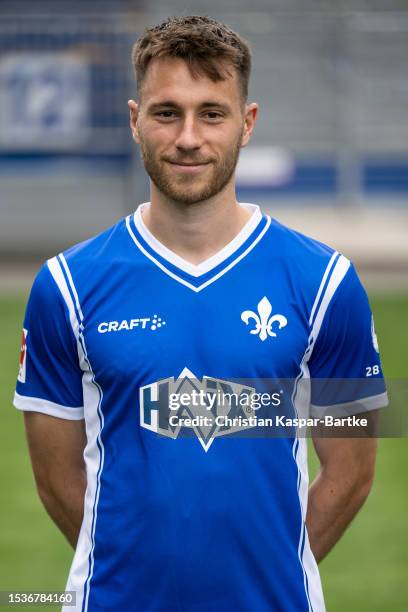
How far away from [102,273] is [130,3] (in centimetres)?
1421

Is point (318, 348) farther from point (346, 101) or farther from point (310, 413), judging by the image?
point (346, 101)

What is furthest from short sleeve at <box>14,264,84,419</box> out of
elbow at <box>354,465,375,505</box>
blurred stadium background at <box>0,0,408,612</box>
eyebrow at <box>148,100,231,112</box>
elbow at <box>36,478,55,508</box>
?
A: blurred stadium background at <box>0,0,408,612</box>

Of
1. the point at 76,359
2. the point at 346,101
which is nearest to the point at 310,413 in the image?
the point at 76,359

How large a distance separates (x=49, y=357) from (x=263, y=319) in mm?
622

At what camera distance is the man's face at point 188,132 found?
3.21 meters

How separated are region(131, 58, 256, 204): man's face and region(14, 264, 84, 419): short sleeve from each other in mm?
441

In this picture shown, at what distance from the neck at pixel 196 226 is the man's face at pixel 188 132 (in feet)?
0.23

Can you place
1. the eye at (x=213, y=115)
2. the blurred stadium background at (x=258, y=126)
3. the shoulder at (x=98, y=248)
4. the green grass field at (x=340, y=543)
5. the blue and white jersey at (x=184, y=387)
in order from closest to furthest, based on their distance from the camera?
the blue and white jersey at (x=184, y=387), the eye at (x=213, y=115), the shoulder at (x=98, y=248), the green grass field at (x=340, y=543), the blurred stadium background at (x=258, y=126)

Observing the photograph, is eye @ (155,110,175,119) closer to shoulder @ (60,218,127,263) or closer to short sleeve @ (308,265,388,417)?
shoulder @ (60,218,127,263)

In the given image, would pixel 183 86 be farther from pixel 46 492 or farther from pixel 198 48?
Result: pixel 46 492

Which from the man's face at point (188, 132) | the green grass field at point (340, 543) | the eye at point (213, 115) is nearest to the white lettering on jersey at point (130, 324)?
the man's face at point (188, 132)

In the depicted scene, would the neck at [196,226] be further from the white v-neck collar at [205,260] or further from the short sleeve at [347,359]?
the short sleeve at [347,359]

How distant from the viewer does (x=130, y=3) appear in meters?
16.9

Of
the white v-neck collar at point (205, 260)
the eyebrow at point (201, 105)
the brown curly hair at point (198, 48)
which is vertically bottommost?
the white v-neck collar at point (205, 260)
